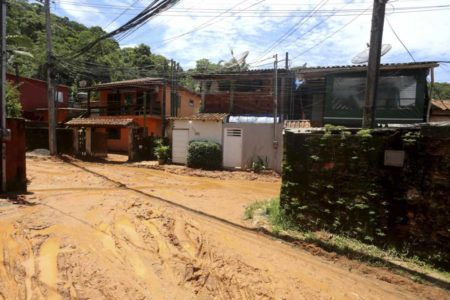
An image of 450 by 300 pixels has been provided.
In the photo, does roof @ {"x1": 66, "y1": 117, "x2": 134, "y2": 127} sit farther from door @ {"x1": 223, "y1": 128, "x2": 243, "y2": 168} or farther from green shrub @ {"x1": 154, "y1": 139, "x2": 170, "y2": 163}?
door @ {"x1": 223, "y1": 128, "x2": 243, "y2": 168}

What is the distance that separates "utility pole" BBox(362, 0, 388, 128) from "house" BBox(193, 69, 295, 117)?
12.5m

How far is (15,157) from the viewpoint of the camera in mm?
10836

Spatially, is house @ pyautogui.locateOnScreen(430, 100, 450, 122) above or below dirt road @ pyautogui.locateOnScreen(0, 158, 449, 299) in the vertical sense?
above

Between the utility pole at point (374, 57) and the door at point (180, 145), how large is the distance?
1519 cm

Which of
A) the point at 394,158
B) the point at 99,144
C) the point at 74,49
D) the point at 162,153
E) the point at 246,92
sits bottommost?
the point at 162,153

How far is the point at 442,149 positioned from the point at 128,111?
26.4 m

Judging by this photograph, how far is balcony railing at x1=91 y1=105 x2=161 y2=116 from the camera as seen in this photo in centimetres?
2778

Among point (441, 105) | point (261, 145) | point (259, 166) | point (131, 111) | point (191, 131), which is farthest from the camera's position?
point (131, 111)

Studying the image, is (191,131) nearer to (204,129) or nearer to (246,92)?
(204,129)

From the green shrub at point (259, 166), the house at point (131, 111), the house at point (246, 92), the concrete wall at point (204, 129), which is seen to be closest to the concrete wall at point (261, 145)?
the green shrub at point (259, 166)

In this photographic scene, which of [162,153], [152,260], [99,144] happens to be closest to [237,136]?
[162,153]

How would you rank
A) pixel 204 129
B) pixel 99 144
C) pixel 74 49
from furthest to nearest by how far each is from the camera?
pixel 74 49 < pixel 99 144 < pixel 204 129

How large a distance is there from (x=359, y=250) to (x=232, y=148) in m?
13.8

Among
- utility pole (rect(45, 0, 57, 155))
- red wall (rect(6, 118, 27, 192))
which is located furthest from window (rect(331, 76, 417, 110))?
utility pole (rect(45, 0, 57, 155))
